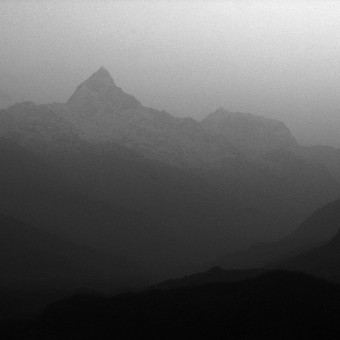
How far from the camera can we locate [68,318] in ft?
335

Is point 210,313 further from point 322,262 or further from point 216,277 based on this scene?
point 322,262

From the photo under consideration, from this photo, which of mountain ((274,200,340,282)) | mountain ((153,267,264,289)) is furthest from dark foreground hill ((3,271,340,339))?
mountain ((274,200,340,282))

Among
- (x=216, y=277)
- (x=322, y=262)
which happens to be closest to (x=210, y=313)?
(x=216, y=277)

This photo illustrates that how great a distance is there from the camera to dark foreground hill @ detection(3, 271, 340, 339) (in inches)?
3305

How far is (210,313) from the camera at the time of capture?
9206 cm

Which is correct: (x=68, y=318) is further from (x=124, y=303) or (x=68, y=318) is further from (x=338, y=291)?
(x=338, y=291)

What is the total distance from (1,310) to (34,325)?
54.2 metres

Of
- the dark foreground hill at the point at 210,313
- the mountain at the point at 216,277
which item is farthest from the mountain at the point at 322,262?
the dark foreground hill at the point at 210,313

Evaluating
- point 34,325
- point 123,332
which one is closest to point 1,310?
point 34,325

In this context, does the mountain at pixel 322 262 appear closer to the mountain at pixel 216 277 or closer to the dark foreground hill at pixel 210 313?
the mountain at pixel 216 277

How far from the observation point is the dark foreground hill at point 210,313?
83.9 meters

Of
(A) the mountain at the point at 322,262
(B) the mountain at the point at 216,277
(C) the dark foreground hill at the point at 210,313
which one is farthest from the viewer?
(B) the mountain at the point at 216,277

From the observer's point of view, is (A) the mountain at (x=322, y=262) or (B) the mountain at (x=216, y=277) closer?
(A) the mountain at (x=322, y=262)

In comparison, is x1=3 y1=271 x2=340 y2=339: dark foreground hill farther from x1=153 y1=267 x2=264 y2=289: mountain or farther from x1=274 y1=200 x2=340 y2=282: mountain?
x1=274 y1=200 x2=340 y2=282: mountain
